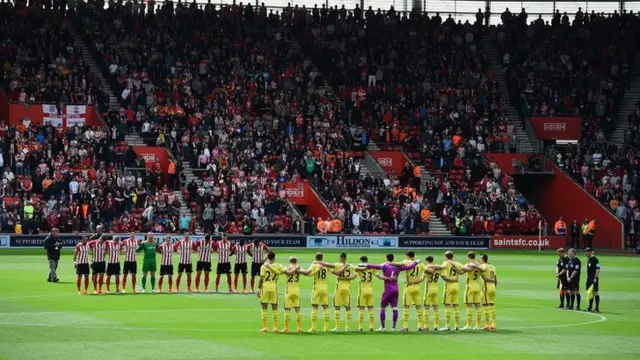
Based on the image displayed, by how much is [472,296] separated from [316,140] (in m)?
35.7

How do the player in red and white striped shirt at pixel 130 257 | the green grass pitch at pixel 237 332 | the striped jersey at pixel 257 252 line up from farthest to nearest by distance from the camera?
the player in red and white striped shirt at pixel 130 257 < the striped jersey at pixel 257 252 < the green grass pitch at pixel 237 332

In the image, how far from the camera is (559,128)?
70.6 meters

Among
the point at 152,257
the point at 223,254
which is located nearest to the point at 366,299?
the point at 223,254

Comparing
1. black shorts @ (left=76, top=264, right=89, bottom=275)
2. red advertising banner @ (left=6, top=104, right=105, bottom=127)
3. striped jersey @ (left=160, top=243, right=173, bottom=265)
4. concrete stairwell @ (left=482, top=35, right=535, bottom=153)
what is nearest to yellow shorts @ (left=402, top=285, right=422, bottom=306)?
striped jersey @ (left=160, top=243, right=173, bottom=265)

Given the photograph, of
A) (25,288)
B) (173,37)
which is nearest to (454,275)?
(25,288)

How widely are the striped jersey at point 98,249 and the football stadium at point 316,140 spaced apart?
0.21 ft

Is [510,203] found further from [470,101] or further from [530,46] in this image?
[530,46]

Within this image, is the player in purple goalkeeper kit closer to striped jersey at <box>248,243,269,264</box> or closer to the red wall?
striped jersey at <box>248,243,269,264</box>

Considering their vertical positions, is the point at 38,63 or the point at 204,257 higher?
the point at 38,63

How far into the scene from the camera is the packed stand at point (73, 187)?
54.1 metres

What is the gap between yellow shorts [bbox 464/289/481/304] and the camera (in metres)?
28.9

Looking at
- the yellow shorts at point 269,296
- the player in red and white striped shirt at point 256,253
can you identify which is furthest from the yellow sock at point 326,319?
the player in red and white striped shirt at point 256,253

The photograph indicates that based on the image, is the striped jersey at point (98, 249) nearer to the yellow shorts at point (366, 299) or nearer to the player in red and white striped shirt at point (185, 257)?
the player in red and white striped shirt at point (185, 257)

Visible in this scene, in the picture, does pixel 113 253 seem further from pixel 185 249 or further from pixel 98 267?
pixel 185 249
